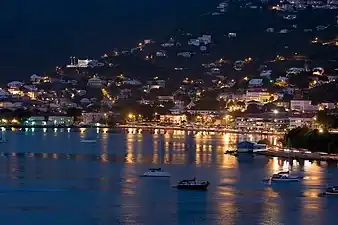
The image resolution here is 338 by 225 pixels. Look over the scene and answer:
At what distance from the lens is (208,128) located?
1754 inches

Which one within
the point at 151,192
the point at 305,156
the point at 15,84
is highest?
the point at 15,84

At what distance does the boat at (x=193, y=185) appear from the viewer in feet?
55.7

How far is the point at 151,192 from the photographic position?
54.7ft

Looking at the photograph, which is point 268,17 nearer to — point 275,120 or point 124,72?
point 124,72

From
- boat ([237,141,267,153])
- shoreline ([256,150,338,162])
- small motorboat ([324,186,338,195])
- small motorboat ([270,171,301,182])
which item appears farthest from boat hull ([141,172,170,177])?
boat ([237,141,267,153])

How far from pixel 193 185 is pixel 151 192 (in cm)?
75

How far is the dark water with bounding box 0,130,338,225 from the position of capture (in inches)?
552

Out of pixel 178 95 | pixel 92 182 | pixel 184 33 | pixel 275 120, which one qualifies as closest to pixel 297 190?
pixel 92 182

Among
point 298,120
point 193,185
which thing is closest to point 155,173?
point 193,185

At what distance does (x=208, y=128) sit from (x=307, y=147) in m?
19.2

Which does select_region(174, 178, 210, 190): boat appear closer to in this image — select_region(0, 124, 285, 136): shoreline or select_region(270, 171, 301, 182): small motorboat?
select_region(270, 171, 301, 182): small motorboat

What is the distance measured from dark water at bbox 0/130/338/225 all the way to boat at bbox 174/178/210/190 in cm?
21

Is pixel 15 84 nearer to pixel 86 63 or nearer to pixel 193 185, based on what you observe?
pixel 86 63

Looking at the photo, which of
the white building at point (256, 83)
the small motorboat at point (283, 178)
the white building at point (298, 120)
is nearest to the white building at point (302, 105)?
the white building at point (298, 120)
